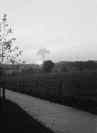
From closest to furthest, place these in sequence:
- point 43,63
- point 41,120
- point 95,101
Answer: point 41,120
point 95,101
point 43,63

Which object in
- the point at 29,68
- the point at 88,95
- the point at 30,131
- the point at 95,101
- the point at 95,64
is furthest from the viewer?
the point at 29,68

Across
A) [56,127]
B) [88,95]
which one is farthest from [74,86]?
[56,127]

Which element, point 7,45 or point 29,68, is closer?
point 7,45

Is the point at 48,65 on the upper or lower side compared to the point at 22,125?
upper

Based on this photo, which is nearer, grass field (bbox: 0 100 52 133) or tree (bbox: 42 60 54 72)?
grass field (bbox: 0 100 52 133)

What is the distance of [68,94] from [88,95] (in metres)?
Answer: 2.31

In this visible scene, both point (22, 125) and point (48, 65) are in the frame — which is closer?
point (22, 125)

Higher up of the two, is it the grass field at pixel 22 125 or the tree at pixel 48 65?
the tree at pixel 48 65

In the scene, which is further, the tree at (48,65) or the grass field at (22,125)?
the tree at (48,65)

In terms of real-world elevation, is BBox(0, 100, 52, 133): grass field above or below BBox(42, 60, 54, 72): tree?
below

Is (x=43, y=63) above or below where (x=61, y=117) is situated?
above

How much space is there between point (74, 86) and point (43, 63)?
61.3ft

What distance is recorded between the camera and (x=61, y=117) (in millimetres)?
7867

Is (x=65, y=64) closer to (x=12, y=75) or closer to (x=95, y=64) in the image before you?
(x=95, y=64)
